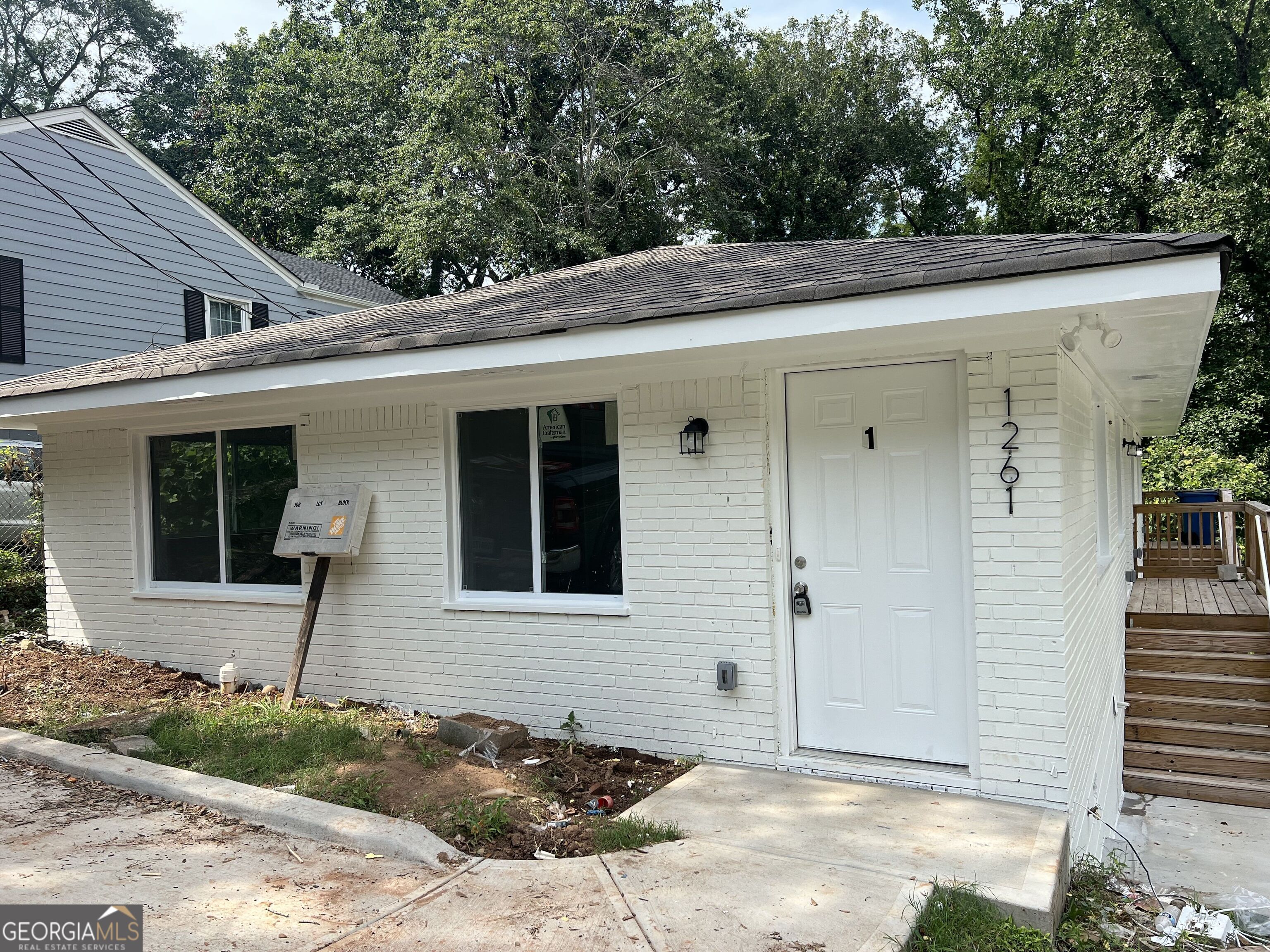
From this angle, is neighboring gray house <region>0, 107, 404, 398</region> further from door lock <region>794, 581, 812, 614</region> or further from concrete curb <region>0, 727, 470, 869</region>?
door lock <region>794, 581, 812, 614</region>

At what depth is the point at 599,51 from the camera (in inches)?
787

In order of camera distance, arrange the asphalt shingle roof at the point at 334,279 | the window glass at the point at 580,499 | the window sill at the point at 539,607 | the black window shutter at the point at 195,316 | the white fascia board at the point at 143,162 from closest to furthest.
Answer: the window sill at the point at 539,607 → the window glass at the point at 580,499 → the white fascia board at the point at 143,162 → the black window shutter at the point at 195,316 → the asphalt shingle roof at the point at 334,279

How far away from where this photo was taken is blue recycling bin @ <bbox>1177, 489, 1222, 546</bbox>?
14477mm

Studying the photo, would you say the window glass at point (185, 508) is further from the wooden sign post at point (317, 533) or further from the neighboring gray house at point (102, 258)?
the neighboring gray house at point (102, 258)

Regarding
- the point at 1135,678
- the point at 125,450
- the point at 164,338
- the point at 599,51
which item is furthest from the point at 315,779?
the point at 599,51

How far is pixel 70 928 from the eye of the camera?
10.7 ft

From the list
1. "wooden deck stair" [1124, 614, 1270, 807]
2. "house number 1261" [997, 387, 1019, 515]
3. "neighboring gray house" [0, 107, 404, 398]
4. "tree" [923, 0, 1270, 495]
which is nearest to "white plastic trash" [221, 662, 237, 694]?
"house number 1261" [997, 387, 1019, 515]

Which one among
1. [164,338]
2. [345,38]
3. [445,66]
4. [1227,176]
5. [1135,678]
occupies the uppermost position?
[345,38]

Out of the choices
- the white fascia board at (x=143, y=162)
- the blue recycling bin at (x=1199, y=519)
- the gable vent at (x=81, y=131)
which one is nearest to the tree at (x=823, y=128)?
the white fascia board at (x=143, y=162)

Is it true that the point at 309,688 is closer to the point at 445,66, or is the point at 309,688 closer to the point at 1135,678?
the point at 1135,678

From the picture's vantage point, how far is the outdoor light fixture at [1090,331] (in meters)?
4.50

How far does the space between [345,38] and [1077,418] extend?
87.6 feet

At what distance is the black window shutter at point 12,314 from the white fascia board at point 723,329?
716cm

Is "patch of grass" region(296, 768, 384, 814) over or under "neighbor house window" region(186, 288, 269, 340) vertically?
under
